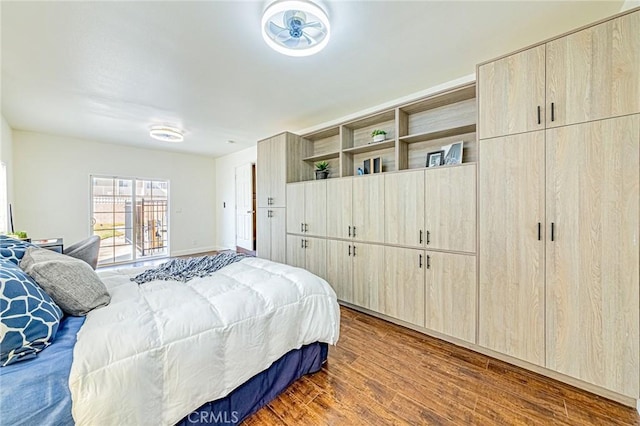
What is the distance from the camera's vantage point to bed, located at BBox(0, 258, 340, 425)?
0.94m

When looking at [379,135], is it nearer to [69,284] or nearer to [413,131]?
[413,131]

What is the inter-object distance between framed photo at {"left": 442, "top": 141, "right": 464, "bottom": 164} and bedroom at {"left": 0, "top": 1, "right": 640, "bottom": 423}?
17 cm

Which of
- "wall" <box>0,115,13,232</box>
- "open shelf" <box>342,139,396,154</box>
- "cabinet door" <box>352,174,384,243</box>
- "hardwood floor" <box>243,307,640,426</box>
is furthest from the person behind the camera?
"wall" <box>0,115,13,232</box>

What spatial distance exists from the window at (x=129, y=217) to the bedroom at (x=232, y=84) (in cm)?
28

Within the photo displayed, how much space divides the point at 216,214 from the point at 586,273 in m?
7.10

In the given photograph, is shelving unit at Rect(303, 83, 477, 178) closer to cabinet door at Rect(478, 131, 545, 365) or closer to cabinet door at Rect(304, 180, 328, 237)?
cabinet door at Rect(304, 180, 328, 237)

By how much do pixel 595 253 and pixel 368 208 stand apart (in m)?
1.82

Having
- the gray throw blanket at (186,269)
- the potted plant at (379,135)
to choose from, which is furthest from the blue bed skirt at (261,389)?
the potted plant at (379,135)

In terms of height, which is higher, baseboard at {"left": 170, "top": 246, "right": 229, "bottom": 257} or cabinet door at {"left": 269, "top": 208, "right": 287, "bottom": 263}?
cabinet door at {"left": 269, "top": 208, "right": 287, "bottom": 263}

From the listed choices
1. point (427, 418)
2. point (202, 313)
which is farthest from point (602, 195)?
point (202, 313)

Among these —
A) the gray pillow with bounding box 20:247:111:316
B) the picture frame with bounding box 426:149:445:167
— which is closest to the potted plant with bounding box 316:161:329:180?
the picture frame with bounding box 426:149:445:167

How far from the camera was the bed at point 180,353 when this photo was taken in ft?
3.08

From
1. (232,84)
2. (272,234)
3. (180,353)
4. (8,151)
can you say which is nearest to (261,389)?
(180,353)

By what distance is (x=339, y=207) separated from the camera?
127 inches
